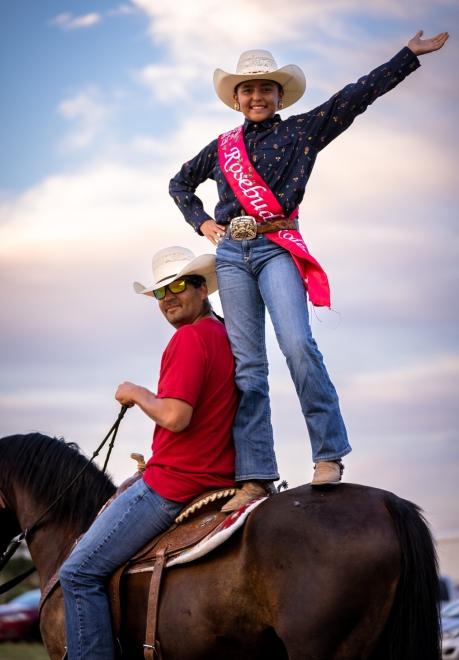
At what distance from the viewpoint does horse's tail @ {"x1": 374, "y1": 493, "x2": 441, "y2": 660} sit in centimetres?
493

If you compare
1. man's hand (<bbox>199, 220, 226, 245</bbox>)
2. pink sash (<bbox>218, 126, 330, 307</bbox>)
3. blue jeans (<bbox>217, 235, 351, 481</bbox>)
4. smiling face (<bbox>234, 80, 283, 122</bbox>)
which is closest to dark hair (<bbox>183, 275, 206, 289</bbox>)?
blue jeans (<bbox>217, 235, 351, 481</bbox>)

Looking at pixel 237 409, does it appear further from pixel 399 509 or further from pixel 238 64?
pixel 238 64

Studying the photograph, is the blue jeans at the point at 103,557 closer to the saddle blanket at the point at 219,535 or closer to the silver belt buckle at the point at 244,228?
the saddle blanket at the point at 219,535

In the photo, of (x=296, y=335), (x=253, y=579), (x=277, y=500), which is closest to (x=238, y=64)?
(x=296, y=335)

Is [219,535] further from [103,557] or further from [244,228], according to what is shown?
[244,228]

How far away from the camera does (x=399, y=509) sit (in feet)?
16.8

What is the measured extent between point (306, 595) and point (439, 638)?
0.75 m

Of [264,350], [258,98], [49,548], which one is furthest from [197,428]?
[258,98]

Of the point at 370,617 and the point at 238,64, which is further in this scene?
the point at 238,64

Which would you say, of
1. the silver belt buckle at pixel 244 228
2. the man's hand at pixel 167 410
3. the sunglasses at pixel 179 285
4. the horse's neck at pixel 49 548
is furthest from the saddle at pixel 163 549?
the silver belt buckle at pixel 244 228

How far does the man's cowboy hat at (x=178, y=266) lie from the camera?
627 centimetres

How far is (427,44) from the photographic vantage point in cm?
587

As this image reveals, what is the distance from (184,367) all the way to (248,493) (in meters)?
0.88

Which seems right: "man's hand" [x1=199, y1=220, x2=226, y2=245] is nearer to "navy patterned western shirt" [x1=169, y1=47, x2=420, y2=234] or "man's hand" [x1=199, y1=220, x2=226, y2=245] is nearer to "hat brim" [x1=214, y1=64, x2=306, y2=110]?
"navy patterned western shirt" [x1=169, y1=47, x2=420, y2=234]
